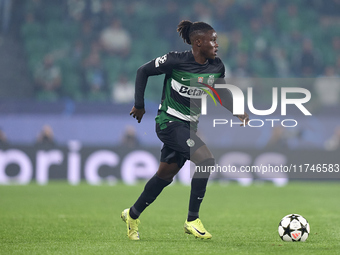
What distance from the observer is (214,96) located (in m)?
6.05

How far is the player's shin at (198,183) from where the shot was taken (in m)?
5.53

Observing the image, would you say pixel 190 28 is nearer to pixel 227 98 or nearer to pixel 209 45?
pixel 209 45

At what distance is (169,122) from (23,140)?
1053 centimetres

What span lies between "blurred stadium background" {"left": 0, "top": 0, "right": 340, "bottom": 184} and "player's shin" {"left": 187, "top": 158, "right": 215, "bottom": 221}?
877 centimetres

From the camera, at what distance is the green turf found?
529cm

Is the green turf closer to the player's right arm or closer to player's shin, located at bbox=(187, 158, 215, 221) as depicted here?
player's shin, located at bbox=(187, 158, 215, 221)

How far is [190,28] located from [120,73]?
11942 millimetres

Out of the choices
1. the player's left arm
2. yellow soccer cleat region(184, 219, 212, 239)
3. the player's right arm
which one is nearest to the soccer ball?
yellow soccer cleat region(184, 219, 212, 239)

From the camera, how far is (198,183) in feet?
Result: 18.6

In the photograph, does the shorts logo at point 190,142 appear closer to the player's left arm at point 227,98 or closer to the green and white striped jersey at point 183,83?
the green and white striped jersey at point 183,83

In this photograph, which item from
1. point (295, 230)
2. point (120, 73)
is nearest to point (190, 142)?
point (295, 230)

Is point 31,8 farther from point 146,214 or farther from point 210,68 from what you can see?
point 210,68

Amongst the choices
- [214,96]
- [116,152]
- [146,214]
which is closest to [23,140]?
[116,152]

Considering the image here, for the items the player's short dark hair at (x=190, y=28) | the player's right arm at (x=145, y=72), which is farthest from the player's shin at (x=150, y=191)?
the player's short dark hair at (x=190, y=28)
